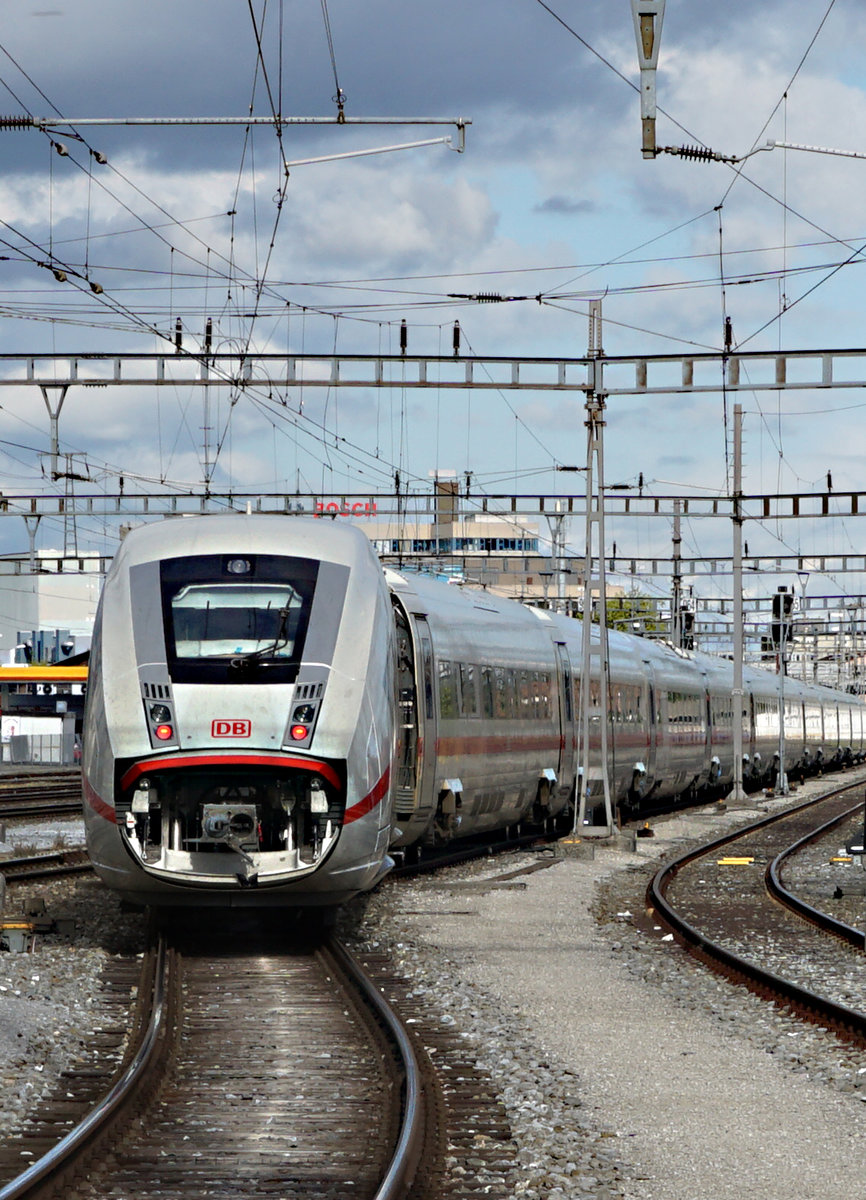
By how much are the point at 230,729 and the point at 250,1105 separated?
426 centimetres

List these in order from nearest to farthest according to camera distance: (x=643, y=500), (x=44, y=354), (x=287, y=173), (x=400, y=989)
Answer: (x=400, y=989)
(x=287, y=173)
(x=44, y=354)
(x=643, y=500)

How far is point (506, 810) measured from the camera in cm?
2333

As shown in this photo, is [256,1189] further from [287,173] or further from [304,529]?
[287,173]

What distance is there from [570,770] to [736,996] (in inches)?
595

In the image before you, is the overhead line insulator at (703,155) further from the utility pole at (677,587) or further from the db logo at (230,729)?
the utility pole at (677,587)

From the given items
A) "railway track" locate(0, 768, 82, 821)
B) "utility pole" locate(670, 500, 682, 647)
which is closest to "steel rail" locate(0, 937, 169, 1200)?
"railway track" locate(0, 768, 82, 821)

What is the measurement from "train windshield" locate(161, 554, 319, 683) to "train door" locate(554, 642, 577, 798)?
13789 mm

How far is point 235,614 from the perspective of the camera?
13.0 meters

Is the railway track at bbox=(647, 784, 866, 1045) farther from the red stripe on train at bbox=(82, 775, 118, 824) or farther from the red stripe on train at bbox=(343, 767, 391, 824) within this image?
the red stripe on train at bbox=(82, 775, 118, 824)

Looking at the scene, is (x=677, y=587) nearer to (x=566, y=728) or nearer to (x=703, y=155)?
(x=566, y=728)

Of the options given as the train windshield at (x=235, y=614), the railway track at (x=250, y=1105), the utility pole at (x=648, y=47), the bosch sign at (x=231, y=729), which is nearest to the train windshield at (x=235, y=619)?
the train windshield at (x=235, y=614)

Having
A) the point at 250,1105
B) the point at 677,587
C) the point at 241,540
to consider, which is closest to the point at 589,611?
the point at 241,540

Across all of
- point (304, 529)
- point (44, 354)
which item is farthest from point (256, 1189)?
point (44, 354)

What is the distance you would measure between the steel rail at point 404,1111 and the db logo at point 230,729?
1941 mm
